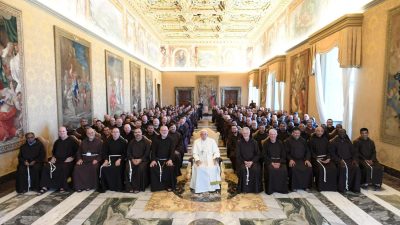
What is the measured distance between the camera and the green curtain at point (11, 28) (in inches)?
243

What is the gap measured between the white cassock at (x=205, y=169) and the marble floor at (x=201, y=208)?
0.23 metres

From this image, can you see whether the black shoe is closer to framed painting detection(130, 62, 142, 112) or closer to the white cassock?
the white cassock

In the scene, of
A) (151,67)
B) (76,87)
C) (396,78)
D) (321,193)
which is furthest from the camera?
(151,67)

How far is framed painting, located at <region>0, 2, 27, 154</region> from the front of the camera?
239 inches

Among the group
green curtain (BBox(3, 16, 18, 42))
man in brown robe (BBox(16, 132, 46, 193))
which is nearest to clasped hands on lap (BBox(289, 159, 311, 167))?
man in brown robe (BBox(16, 132, 46, 193))

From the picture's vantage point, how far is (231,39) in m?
25.2

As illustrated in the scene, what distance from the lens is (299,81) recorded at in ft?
41.0

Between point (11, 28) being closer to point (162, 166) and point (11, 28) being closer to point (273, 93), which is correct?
point (162, 166)

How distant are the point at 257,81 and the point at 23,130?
18.1 m

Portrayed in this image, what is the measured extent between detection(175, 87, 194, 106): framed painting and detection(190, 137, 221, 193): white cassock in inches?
832

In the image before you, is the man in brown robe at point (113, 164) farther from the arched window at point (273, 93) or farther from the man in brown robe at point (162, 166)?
the arched window at point (273, 93)

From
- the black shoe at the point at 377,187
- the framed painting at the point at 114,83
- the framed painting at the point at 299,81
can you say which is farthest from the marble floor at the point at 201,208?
the framed painting at the point at 114,83

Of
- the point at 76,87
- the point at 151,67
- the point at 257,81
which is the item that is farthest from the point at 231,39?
the point at 76,87

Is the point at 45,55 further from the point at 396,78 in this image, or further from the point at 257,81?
the point at 257,81
